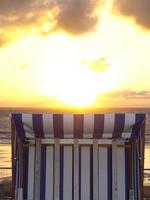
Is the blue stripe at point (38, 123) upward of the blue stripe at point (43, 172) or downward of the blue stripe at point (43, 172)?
upward

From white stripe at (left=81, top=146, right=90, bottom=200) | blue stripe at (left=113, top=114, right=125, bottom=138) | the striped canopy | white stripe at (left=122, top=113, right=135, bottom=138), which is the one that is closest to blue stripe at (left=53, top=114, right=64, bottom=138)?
the striped canopy

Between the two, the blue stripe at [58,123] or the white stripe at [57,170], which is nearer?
the blue stripe at [58,123]

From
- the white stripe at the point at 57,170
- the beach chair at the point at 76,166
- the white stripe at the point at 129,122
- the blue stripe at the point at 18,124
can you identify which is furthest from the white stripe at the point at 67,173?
the white stripe at the point at 129,122

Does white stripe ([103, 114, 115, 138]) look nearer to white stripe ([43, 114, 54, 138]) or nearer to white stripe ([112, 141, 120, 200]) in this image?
white stripe ([112, 141, 120, 200])

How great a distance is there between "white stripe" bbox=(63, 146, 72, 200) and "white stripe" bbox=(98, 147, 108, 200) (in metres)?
0.39

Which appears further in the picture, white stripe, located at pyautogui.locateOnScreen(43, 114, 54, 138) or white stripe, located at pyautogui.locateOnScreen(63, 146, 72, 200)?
white stripe, located at pyautogui.locateOnScreen(63, 146, 72, 200)

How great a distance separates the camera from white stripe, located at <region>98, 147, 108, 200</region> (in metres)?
6.17

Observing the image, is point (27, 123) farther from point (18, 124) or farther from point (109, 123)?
point (109, 123)

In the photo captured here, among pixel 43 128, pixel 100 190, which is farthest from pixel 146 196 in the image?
pixel 43 128

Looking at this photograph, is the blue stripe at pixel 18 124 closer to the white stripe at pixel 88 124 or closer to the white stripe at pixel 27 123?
the white stripe at pixel 27 123

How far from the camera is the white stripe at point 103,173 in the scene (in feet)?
20.2

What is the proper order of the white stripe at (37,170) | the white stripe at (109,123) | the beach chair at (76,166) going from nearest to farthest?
1. the white stripe at (109,123)
2. the beach chair at (76,166)
3. the white stripe at (37,170)

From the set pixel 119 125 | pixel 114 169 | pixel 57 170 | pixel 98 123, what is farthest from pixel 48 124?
pixel 114 169

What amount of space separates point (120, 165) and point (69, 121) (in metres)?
1.02
